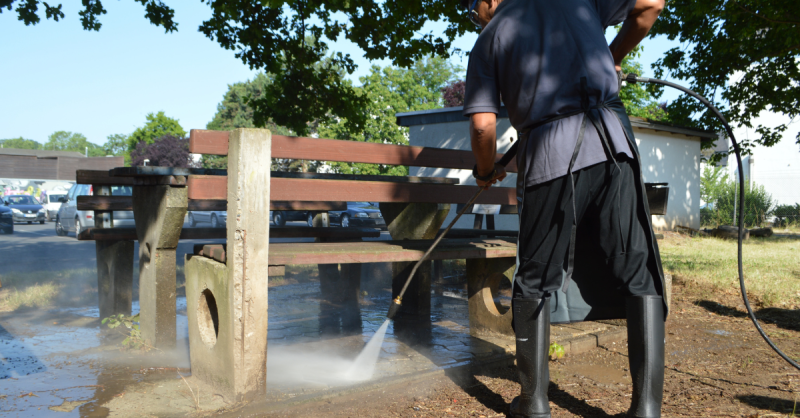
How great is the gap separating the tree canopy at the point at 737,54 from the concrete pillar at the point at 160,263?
20.1 ft

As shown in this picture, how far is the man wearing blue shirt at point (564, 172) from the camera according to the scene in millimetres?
2385

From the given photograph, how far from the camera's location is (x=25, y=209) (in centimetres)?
2997

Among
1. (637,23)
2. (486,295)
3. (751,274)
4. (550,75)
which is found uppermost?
(637,23)

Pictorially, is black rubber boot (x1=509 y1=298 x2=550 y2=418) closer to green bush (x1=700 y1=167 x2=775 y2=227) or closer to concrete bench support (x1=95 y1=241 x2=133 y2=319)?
concrete bench support (x1=95 y1=241 x2=133 y2=319)

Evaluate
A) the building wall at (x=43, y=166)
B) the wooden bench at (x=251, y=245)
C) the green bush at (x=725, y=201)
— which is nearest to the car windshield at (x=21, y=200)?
the wooden bench at (x=251, y=245)

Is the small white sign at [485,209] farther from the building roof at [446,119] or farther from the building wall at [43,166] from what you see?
the building wall at [43,166]

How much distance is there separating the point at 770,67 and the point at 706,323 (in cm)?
562

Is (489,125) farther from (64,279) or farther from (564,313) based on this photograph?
(64,279)

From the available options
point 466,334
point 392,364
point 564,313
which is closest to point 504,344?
point 466,334

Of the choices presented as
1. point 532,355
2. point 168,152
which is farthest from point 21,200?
point 532,355

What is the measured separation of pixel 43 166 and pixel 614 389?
95.2 metres

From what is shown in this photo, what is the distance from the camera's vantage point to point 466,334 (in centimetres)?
456

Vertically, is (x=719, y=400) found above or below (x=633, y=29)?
below

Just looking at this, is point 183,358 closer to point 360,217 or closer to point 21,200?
point 360,217
